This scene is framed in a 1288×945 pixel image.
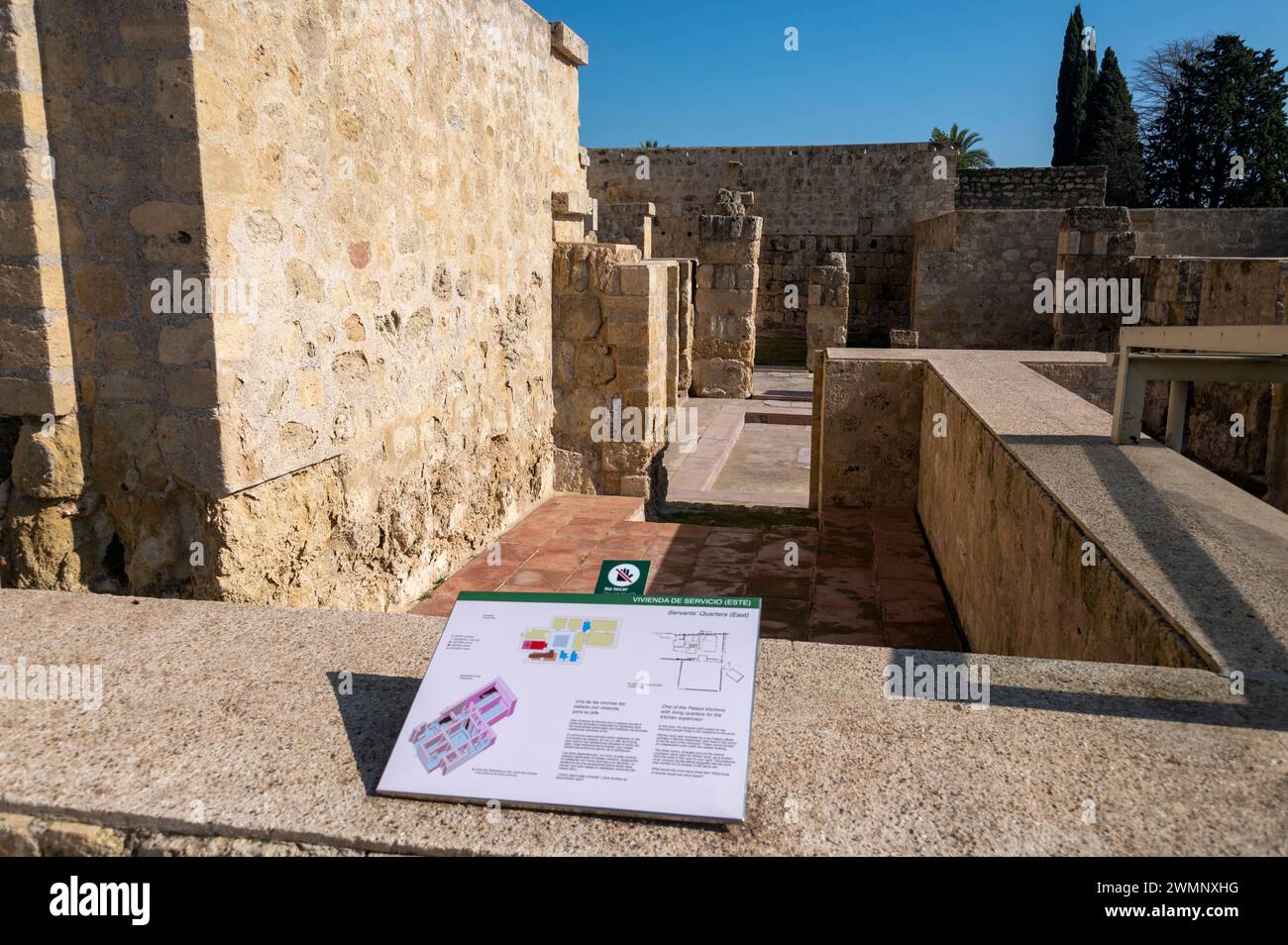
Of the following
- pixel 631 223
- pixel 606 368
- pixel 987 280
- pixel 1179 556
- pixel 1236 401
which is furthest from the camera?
pixel 631 223

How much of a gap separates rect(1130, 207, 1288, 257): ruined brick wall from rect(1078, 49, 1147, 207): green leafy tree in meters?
15.6

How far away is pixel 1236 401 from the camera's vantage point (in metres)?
6.49

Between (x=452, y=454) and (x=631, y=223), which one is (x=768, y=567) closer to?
(x=452, y=454)

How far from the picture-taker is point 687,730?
1.56 metres

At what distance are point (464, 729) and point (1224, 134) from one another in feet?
105

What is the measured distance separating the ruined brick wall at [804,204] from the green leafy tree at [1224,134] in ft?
44.8

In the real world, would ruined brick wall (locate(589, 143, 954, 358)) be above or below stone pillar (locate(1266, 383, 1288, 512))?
above

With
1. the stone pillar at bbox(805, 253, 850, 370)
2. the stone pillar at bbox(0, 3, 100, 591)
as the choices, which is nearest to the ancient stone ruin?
the stone pillar at bbox(0, 3, 100, 591)

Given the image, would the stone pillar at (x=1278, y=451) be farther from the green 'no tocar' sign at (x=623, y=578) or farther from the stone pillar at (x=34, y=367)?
the stone pillar at (x=34, y=367)

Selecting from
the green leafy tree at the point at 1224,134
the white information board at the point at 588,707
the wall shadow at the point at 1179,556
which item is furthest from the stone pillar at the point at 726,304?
the green leafy tree at the point at 1224,134

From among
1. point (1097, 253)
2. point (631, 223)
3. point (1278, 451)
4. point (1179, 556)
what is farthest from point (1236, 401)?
point (631, 223)

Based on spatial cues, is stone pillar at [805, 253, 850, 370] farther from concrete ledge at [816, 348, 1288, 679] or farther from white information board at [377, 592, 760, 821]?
white information board at [377, 592, 760, 821]

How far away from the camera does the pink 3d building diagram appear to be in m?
1.58

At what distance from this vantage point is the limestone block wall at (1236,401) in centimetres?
602
